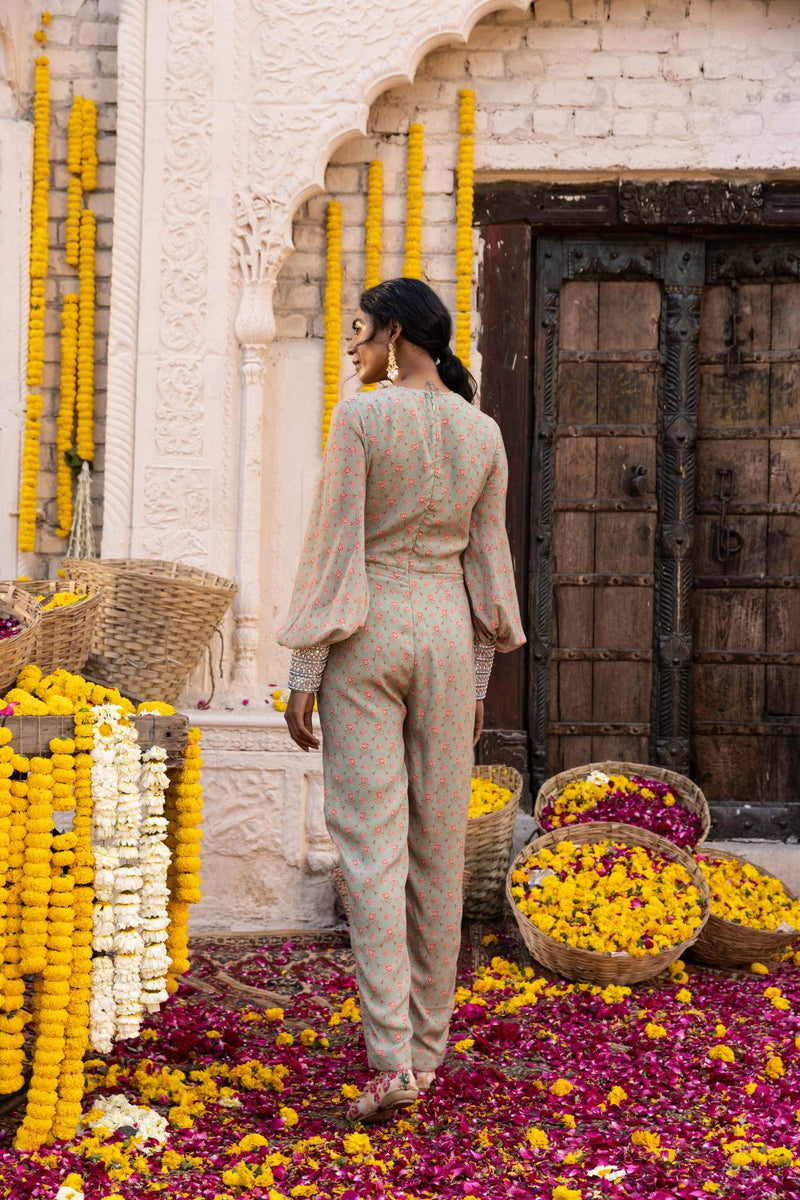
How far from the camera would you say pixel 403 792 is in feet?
10.1

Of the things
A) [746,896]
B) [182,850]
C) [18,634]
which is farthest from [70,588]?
[746,896]

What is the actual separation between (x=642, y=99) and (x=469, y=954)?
358 centimetres

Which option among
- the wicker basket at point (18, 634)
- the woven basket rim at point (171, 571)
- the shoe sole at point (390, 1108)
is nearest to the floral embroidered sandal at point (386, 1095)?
the shoe sole at point (390, 1108)

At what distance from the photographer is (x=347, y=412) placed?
3.02 m

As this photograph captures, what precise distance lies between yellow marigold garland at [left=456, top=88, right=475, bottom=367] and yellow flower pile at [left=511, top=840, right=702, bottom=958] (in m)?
2.14

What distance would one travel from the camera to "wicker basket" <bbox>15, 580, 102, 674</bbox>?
358 cm

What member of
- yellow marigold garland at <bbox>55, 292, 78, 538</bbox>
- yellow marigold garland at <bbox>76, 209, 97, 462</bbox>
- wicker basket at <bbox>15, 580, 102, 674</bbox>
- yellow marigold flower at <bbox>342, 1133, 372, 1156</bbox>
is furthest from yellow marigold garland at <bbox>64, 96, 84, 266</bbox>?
yellow marigold flower at <bbox>342, 1133, 372, 1156</bbox>

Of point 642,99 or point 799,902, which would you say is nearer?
point 799,902

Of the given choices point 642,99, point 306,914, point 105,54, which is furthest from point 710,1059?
point 105,54

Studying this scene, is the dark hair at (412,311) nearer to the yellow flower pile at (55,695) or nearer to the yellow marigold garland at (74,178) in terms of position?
the yellow flower pile at (55,695)

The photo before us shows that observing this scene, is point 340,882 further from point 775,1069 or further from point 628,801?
point 775,1069

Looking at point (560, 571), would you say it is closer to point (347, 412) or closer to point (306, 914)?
point (306, 914)

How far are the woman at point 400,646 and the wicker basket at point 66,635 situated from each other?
0.88 m

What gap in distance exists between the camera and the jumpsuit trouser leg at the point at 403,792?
2.97 metres
